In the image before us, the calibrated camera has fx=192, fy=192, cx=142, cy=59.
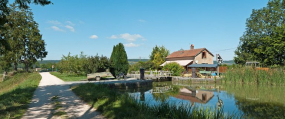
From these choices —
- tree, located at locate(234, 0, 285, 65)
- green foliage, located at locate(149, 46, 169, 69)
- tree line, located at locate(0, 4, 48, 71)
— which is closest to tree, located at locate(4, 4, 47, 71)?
tree line, located at locate(0, 4, 48, 71)

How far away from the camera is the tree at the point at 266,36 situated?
30672 millimetres

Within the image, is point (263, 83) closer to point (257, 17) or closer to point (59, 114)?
point (59, 114)

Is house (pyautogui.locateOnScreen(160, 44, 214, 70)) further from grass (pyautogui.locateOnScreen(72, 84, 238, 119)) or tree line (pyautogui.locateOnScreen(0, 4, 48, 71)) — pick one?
grass (pyautogui.locateOnScreen(72, 84, 238, 119))

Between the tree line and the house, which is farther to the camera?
the house

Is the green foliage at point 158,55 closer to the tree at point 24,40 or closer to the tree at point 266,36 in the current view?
the tree at point 266,36

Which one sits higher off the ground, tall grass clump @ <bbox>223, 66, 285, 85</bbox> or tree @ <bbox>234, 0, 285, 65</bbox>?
tree @ <bbox>234, 0, 285, 65</bbox>

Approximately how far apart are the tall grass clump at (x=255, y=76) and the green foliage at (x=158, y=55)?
24759 millimetres

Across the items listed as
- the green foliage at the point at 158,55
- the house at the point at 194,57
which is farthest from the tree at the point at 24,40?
the house at the point at 194,57

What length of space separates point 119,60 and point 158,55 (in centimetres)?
2824

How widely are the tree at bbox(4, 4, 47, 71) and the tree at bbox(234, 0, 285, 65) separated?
42519mm

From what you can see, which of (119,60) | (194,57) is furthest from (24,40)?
(194,57)

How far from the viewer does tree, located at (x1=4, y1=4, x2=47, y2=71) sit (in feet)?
114

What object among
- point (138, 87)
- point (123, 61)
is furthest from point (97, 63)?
point (138, 87)

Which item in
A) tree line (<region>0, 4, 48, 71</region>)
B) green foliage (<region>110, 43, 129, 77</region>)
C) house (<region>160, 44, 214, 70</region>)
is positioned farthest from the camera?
house (<region>160, 44, 214, 70</region>)
